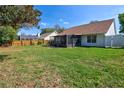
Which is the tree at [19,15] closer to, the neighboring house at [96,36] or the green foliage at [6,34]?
the neighboring house at [96,36]

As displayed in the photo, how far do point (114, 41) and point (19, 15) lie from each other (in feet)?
53.6

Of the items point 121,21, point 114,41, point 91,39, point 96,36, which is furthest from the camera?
point 91,39

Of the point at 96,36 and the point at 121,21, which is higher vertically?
the point at 121,21

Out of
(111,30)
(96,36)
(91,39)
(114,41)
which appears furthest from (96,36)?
(114,41)

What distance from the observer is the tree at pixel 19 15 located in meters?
8.96

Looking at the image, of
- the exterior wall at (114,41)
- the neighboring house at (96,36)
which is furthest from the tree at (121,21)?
the neighboring house at (96,36)

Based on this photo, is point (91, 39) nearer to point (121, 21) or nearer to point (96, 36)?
point (96, 36)

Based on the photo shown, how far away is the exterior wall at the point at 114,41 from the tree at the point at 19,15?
14195 millimetres

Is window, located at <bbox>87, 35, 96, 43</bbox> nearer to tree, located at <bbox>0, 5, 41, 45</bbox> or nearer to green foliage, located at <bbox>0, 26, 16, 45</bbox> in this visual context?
green foliage, located at <bbox>0, 26, 16, 45</bbox>

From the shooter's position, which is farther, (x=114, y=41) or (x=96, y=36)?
(x=96, y=36)

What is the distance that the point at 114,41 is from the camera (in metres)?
23.0

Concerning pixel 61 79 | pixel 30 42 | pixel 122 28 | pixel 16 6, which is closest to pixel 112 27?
pixel 122 28

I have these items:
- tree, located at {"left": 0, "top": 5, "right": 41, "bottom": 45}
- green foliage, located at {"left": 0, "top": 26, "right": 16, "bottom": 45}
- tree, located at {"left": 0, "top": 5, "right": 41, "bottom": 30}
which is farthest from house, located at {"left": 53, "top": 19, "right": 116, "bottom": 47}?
tree, located at {"left": 0, "top": 5, "right": 41, "bottom": 30}
